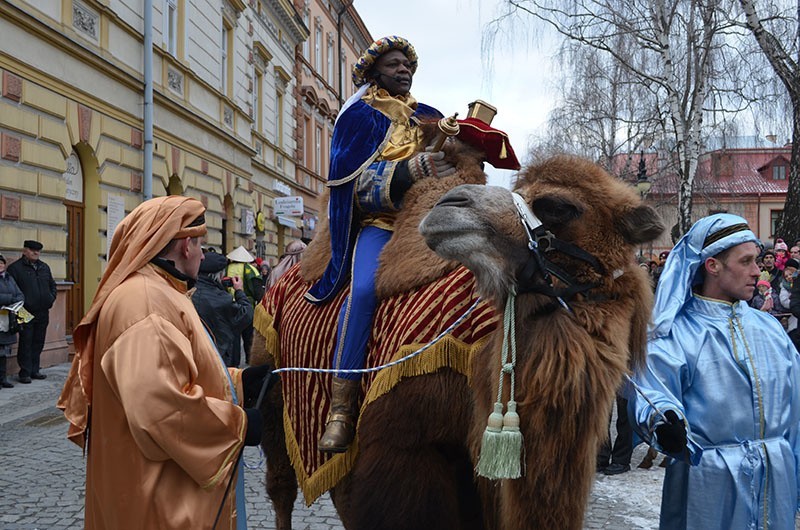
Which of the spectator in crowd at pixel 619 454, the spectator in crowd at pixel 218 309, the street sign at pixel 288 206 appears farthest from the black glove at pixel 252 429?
the street sign at pixel 288 206

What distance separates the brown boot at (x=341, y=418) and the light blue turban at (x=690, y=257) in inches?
49.7

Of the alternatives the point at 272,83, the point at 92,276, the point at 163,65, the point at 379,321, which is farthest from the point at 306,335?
the point at 272,83

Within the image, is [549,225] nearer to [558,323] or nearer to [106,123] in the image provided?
[558,323]

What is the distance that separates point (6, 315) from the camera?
9.75m

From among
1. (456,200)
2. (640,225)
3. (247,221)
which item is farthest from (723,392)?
(247,221)

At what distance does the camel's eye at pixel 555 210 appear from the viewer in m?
2.52

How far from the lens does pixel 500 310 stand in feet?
8.23

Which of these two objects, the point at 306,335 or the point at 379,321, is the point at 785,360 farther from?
the point at 306,335

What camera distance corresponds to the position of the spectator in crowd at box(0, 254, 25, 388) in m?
9.70

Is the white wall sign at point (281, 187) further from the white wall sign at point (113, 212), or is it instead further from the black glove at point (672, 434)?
the black glove at point (672, 434)

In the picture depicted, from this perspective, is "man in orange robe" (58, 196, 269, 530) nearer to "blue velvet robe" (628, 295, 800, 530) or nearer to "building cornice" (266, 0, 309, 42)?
"blue velvet robe" (628, 295, 800, 530)

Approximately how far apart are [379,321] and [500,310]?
78cm

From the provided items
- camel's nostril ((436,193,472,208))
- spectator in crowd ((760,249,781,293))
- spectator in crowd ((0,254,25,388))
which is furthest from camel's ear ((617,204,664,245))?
spectator in crowd ((0,254,25,388))

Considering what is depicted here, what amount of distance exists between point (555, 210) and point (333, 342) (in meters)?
1.37
